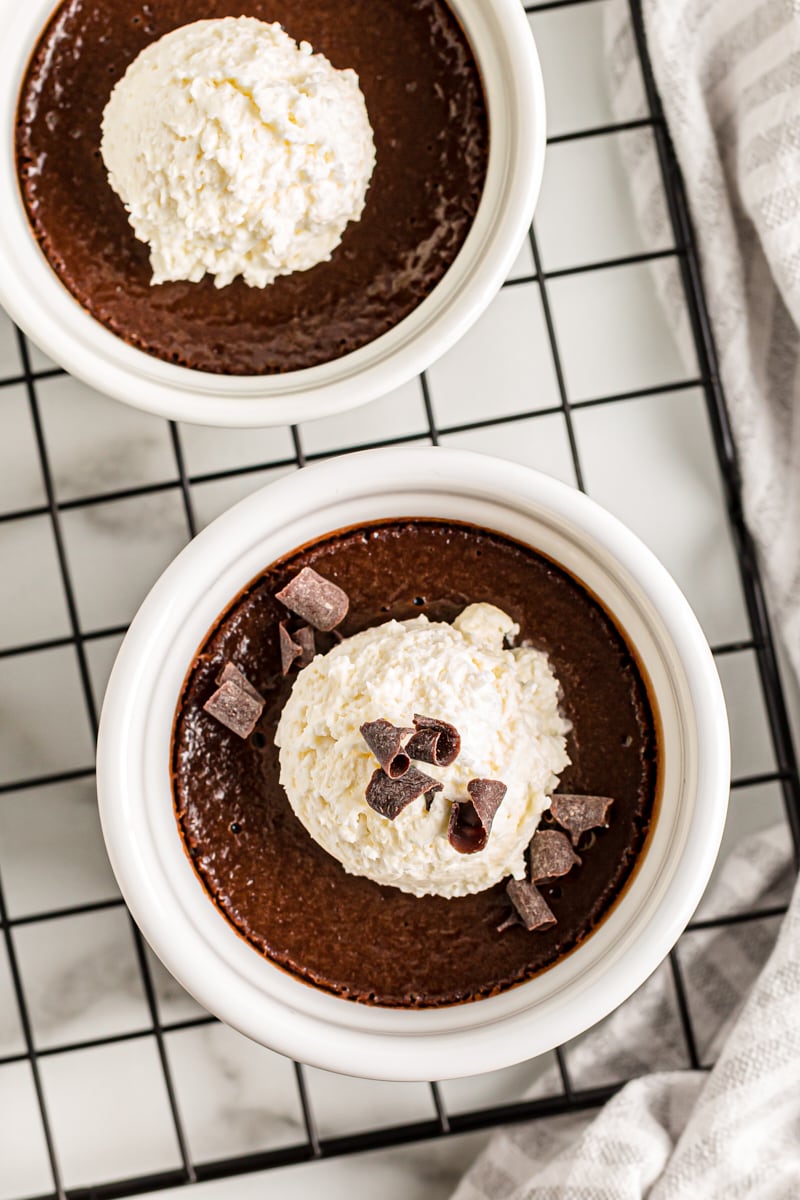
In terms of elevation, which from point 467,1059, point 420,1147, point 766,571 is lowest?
point 420,1147

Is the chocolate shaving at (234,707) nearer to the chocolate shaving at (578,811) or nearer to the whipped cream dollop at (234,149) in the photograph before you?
the chocolate shaving at (578,811)

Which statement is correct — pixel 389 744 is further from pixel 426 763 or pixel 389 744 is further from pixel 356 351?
pixel 356 351

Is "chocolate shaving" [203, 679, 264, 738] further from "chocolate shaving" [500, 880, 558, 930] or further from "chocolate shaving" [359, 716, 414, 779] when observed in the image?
"chocolate shaving" [500, 880, 558, 930]

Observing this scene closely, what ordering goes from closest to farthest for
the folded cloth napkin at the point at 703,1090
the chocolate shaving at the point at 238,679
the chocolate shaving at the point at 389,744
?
the chocolate shaving at the point at 389,744 → the chocolate shaving at the point at 238,679 → the folded cloth napkin at the point at 703,1090

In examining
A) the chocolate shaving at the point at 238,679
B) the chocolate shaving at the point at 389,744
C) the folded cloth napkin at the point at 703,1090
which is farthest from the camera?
the folded cloth napkin at the point at 703,1090

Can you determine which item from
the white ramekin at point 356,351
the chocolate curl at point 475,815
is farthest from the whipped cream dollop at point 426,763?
the white ramekin at point 356,351

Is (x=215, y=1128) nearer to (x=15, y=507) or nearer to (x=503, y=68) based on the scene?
(x=15, y=507)

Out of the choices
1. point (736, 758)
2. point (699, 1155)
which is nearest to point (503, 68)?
point (736, 758)

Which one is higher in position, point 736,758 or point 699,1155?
point 736,758
